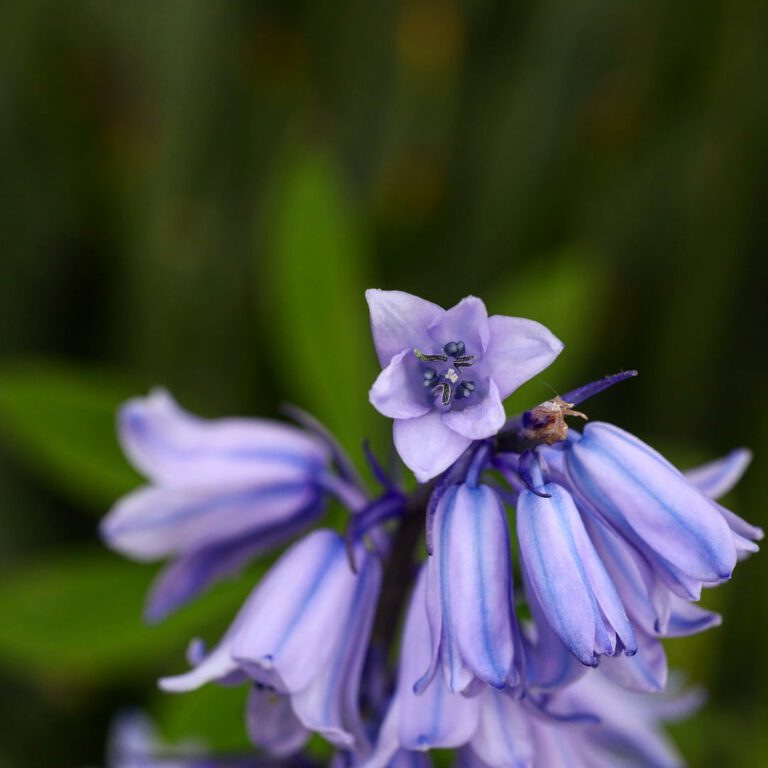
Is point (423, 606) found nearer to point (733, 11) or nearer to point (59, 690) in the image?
point (59, 690)

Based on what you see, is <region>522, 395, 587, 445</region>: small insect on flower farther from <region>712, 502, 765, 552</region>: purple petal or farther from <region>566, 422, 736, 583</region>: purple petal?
<region>712, 502, 765, 552</region>: purple petal

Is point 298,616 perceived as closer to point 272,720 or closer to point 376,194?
point 272,720

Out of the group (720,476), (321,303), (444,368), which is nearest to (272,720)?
(444,368)

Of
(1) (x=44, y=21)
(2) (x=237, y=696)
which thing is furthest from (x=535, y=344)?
(1) (x=44, y=21)

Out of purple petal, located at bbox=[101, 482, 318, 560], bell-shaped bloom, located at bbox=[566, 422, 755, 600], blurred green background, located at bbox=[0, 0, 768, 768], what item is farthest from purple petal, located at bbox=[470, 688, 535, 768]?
blurred green background, located at bbox=[0, 0, 768, 768]

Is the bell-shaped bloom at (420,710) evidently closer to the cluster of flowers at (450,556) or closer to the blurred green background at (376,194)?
the cluster of flowers at (450,556)

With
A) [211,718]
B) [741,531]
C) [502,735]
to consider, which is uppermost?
[741,531]

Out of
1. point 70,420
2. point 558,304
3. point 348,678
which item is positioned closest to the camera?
point 348,678
